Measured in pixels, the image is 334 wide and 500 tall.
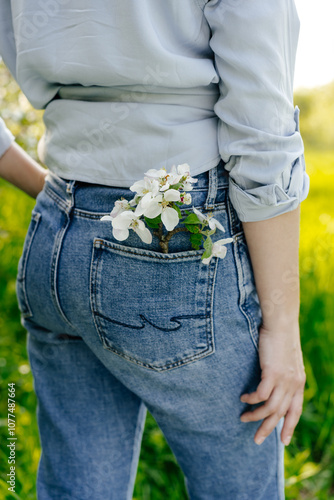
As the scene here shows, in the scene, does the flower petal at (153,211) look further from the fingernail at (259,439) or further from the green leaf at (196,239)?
the fingernail at (259,439)

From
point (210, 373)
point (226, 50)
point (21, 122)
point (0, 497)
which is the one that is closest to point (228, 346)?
point (210, 373)

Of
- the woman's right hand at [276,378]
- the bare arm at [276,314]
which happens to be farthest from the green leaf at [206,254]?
the woman's right hand at [276,378]

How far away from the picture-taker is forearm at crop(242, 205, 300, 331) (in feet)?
2.61

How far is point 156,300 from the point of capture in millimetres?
765

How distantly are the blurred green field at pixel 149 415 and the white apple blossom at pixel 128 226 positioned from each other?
1090 millimetres

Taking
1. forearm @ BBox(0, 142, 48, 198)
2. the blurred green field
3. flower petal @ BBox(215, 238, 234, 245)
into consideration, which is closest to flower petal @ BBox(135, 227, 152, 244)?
flower petal @ BBox(215, 238, 234, 245)

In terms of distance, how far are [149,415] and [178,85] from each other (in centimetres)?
154

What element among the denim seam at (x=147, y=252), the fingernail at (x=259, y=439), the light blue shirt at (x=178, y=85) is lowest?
the fingernail at (x=259, y=439)

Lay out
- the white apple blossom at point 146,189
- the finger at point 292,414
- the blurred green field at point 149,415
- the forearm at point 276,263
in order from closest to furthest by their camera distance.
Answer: the white apple blossom at point 146,189, the forearm at point 276,263, the finger at point 292,414, the blurred green field at point 149,415

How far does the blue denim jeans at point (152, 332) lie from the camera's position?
77 centimetres

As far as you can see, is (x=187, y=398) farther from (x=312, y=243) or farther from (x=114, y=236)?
(x=312, y=243)

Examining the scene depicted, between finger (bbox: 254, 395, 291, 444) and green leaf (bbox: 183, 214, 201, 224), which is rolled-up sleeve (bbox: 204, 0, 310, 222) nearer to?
green leaf (bbox: 183, 214, 201, 224)

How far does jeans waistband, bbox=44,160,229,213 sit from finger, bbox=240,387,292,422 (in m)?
0.38

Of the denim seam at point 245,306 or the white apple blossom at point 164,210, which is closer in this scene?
the white apple blossom at point 164,210
